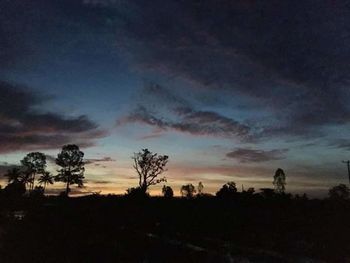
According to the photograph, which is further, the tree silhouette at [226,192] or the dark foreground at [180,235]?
the tree silhouette at [226,192]

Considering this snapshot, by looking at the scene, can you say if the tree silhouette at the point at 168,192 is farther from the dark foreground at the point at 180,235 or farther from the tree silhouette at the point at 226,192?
the dark foreground at the point at 180,235

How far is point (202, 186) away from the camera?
156 m

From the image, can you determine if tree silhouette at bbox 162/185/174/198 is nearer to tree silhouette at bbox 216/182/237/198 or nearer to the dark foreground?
tree silhouette at bbox 216/182/237/198

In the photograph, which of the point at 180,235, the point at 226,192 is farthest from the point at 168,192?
the point at 180,235

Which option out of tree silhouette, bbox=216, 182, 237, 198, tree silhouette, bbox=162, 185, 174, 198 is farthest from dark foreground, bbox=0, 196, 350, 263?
tree silhouette, bbox=162, 185, 174, 198

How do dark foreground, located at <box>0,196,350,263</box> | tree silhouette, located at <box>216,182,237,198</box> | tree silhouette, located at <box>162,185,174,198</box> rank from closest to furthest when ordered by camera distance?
dark foreground, located at <box>0,196,350,263</box> → tree silhouette, located at <box>216,182,237,198</box> → tree silhouette, located at <box>162,185,174,198</box>

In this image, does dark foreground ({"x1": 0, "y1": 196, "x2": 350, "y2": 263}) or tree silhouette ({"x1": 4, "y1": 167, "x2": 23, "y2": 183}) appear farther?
tree silhouette ({"x1": 4, "y1": 167, "x2": 23, "y2": 183})

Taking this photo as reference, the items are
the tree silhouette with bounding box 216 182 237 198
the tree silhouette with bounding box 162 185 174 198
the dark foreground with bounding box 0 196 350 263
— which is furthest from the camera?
the tree silhouette with bounding box 162 185 174 198

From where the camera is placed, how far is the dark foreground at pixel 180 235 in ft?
74.2

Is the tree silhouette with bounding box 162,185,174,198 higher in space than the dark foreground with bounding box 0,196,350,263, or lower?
higher

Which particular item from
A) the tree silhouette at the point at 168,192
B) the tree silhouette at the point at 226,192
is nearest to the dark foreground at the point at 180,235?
the tree silhouette at the point at 226,192

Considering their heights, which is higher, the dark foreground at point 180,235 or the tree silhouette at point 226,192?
the tree silhouette at point 226,192

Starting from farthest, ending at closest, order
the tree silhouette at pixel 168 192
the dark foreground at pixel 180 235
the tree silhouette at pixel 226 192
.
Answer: the tree silhouette at pixel 168 192 → the tree silhouette at pixel 226 192 → the dark foreground at pixel 180 235

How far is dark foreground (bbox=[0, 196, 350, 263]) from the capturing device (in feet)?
74.2
